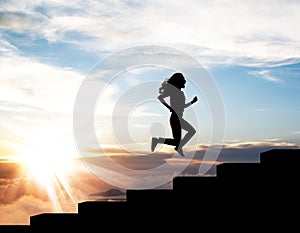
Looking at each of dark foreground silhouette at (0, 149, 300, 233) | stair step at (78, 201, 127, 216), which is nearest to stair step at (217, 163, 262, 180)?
→ dark foreground silhouette at (0, 149, 300, 233)

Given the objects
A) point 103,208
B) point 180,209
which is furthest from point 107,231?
point 180,209

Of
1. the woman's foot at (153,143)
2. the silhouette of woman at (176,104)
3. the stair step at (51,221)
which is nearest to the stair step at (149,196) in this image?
the stair step at (51,221)

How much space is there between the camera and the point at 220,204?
6367mm

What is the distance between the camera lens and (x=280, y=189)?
6.16 meters

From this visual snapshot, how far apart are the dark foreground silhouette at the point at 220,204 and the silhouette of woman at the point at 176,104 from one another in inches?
128

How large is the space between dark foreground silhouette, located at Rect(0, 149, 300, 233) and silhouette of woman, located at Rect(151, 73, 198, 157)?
325 centimetres

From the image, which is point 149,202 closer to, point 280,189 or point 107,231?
point 107,231

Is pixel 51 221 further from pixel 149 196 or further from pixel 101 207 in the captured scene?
pixel 149 196

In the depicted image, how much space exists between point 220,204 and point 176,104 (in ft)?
12.5

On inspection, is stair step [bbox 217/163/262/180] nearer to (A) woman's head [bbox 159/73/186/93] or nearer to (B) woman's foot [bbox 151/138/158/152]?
(A) woman's head [bbox 159/73/186/93]

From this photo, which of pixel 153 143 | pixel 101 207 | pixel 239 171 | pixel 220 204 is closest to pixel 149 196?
pixel 101 207

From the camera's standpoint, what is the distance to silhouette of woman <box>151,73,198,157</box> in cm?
967

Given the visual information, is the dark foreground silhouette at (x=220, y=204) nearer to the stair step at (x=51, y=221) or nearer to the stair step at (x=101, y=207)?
the stair step at (x=101, y=207)

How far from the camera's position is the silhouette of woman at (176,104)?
31.7ft
